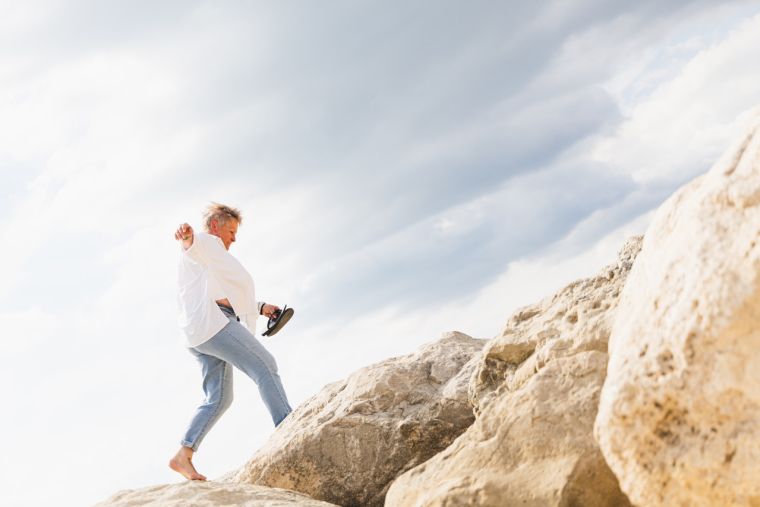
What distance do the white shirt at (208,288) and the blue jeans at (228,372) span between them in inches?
4.2

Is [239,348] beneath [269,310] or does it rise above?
beneath

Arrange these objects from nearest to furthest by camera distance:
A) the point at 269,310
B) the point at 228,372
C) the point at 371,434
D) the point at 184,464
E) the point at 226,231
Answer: the point at 371,434 → the point at 184,464 → the point at 228,372 → the point at 226,231 → the point at 269,310

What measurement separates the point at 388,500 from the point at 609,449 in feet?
5.74

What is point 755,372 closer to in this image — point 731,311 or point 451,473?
point 731,311

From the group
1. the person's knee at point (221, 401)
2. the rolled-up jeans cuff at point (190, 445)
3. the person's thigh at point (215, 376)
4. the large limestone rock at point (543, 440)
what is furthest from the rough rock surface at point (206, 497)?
the person's thigh at point (215, 376)

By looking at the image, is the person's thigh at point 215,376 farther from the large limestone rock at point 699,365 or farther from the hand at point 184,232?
the large limestone rock at point 699,365

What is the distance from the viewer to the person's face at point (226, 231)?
7.87 m

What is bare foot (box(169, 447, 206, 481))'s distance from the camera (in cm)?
695

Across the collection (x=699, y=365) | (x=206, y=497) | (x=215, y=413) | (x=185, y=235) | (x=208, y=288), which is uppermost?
(x=185, y=235)

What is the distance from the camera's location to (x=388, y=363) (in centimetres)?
728

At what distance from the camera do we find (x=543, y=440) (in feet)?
14.4

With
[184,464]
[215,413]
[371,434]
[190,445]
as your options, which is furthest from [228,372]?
[371,434]

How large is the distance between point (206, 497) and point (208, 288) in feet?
7.65

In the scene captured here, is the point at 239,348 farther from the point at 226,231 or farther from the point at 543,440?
the point at 543,440
